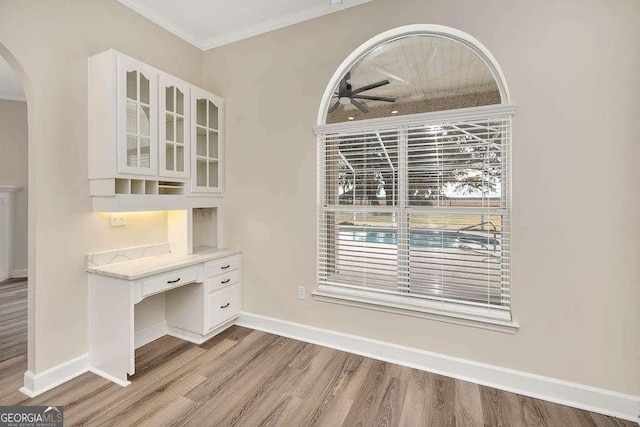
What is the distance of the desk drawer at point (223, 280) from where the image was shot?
279 cm

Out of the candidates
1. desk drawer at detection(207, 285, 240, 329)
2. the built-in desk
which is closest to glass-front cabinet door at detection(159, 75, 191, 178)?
the built-in desk

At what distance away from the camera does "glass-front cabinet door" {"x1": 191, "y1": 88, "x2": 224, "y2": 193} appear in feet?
9.39

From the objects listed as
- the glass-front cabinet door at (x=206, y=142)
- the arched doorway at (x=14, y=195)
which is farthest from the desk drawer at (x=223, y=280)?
the arched doorway at (x=14, y=195)

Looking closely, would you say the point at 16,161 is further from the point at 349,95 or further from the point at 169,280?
the point at 349,95

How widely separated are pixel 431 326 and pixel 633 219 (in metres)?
1.44

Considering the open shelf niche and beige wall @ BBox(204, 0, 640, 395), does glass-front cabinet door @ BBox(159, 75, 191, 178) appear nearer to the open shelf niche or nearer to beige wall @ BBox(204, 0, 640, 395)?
the open shelf niche

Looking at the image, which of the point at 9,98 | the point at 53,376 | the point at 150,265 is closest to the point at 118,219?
the point at 150,265

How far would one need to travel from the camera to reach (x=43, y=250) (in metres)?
2.09

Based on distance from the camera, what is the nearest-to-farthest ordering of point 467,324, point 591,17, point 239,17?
point 591,17, point 467,324, point 239,17

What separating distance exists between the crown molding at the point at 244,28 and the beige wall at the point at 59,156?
27cm

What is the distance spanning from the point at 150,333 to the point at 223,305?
69 centimetres

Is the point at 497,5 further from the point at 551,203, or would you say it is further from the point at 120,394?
the point at 120,394

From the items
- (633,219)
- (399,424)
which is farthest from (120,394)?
(633,219)

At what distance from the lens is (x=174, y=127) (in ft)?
8.76
